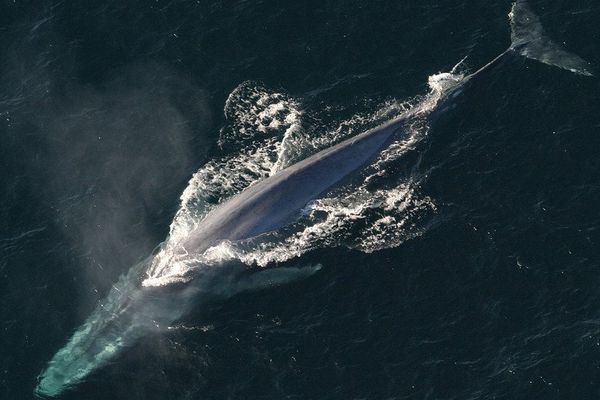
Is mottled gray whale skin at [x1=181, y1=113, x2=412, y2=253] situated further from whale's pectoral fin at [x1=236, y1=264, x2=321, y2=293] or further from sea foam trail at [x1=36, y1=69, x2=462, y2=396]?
whale's pectoral fin at [x1=236, y1=264, x2=321, y2=293]

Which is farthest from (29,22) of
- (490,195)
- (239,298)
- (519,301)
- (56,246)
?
(519,301)

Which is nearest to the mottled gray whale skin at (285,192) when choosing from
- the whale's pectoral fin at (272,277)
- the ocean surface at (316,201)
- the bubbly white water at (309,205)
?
the bubbly white water at (309,205)

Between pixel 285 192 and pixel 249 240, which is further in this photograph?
pixel 285 192

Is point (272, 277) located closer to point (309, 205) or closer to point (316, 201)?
point (309, 205)

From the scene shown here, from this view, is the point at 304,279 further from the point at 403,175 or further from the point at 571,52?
the point at 571,52

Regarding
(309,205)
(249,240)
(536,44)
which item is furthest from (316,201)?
(536,44)
